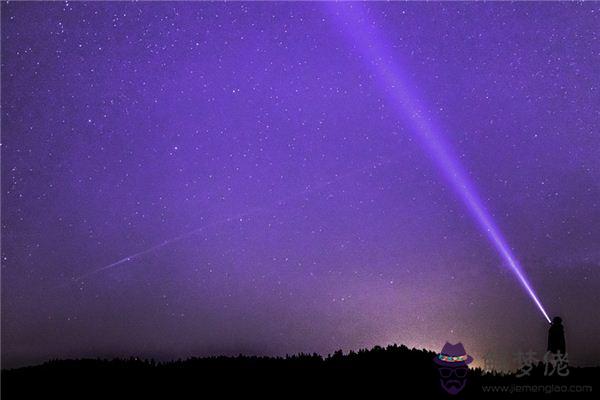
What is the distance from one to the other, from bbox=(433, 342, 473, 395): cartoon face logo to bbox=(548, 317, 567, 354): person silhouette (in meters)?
2.08

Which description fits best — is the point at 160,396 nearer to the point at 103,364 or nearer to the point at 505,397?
the point at 103,364

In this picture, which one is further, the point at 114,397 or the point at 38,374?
the point at 38,374

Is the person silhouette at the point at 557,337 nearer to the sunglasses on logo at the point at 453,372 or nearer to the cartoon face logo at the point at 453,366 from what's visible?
the cartoon face logo at the point at 453,366

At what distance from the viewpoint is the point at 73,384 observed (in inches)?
559

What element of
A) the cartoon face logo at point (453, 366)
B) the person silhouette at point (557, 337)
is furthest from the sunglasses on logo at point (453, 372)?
the person silhouette at point (557, 337)

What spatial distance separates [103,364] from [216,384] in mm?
4013

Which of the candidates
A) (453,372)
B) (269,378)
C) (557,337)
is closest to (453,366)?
(453,372)

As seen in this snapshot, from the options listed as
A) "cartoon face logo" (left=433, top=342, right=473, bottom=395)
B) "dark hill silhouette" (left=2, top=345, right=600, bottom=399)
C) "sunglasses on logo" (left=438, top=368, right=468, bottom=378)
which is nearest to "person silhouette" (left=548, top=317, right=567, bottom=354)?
"dark hill silhouette" (left=2, top=345, right=600, bottom=399)

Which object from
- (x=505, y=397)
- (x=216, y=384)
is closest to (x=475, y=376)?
(x=505, y=397)

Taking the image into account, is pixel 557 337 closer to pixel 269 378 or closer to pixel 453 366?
pixel 453 366

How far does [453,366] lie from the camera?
1427 centimetres

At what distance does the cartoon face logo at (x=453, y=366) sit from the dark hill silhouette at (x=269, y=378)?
174mm

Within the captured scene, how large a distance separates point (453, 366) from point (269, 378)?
469cm

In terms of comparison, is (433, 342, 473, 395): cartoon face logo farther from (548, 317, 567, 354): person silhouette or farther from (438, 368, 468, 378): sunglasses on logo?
(548, 317, 567, 354): person silhouette
